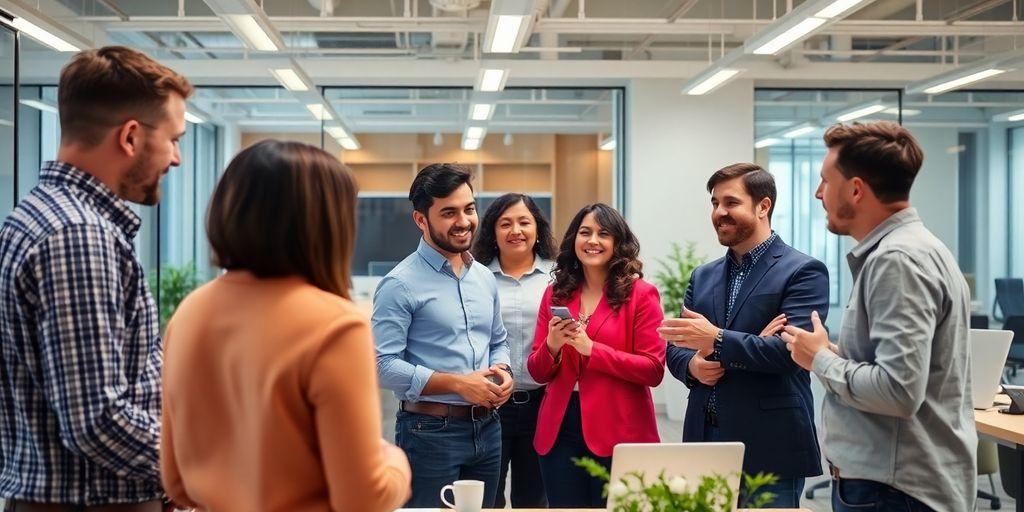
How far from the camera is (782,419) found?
2.73 m

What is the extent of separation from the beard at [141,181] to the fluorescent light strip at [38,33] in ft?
10.4

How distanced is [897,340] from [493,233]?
186 cm

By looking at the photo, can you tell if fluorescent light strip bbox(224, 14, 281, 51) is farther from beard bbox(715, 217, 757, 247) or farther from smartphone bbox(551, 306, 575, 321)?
beard bbox(715, 217, 757, 247)

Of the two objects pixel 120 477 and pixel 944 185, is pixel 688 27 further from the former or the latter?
pixel 120 477

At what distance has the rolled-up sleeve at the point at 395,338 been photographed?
108 inches

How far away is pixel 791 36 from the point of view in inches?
197

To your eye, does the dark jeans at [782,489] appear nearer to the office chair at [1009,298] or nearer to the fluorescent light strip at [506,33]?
the fluorescent light strip at [506,33]

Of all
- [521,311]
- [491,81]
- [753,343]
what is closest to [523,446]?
[521,311]

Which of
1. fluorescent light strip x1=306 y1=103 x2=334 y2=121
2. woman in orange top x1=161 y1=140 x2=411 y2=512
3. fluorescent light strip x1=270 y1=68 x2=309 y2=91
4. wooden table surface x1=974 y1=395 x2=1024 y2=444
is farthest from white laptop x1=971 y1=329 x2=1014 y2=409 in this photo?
fluorescent light strip x1=306 y1=103 x2=334 y2=121

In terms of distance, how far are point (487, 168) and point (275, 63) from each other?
2850 millimetres

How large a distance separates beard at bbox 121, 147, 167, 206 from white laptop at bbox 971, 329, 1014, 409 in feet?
9.24

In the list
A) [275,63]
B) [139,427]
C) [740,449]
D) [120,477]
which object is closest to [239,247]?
A: [139,427]

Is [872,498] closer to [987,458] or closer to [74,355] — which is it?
[74,355]

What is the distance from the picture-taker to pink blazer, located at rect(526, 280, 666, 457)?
2.92 metres
